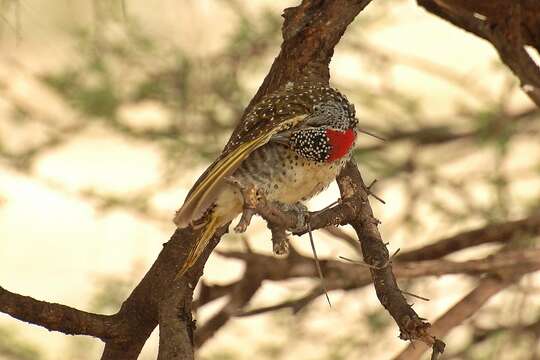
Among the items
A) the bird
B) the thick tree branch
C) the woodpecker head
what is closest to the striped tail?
the bird

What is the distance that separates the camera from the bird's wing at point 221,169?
1795mm

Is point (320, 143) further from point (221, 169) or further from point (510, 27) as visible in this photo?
point (510, 27)

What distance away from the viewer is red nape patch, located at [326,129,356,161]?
1903 millimetres

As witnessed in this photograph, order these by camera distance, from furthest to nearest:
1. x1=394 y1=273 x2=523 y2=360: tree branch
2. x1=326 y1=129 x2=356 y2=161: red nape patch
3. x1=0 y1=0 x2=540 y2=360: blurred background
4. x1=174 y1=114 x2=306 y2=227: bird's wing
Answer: x1=0 y1=0 x2=540 y2=360: blurred background → x1=394 y1=273 x2=523 y2=360: tree branch → x1=326 y1=129 x2=356 y2=161: red nape patch → x1=174 y1=114 x2=306 y2=227: bird's wing

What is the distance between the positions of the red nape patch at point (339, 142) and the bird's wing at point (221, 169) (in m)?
0.09

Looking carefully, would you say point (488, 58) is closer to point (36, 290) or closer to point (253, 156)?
point (36, 290)

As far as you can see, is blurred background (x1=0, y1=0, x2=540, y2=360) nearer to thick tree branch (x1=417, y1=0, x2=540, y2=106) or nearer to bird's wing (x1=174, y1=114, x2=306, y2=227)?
thick tree branch (x1=417, y1=0, x2=540, y2=106)

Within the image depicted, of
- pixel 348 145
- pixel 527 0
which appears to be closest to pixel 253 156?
pixel 348 145

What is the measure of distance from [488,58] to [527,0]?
7.70 feet

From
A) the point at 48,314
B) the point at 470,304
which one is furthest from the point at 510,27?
the point at 48,314

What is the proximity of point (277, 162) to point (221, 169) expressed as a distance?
0.14 m

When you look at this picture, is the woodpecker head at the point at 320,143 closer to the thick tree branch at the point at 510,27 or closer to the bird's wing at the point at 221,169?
the bird's wing at the point at 221,169

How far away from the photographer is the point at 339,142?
1.92 meters

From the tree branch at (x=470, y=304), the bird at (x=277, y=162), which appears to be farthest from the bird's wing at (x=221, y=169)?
the tree branch at (x=470, y=304)
